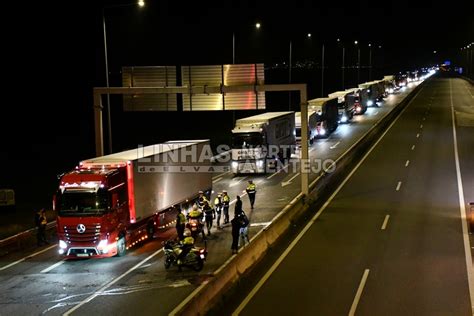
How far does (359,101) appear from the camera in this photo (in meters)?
69.0

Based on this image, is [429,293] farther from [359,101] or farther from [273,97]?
[273,97]

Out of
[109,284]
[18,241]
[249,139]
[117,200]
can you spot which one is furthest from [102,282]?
[249,139]

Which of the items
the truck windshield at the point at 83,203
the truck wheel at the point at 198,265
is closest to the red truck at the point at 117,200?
the truck windshield at the point at 83,203

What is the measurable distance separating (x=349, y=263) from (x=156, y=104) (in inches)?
578

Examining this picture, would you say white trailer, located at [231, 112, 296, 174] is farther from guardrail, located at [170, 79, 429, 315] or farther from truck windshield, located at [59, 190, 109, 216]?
truck windshield, located at [59, 190, 109, 216]

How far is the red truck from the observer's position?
752 inches

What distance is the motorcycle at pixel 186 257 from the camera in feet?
57.4

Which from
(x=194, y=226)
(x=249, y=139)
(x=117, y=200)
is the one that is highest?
(x=249, y=139)

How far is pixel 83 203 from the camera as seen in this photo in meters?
19.3

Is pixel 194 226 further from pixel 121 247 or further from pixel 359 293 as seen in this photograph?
pixel 359 293

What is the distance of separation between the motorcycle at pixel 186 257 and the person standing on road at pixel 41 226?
590 centimetres

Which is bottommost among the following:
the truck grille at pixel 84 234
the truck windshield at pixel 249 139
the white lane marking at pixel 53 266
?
the white lane marking at pixel 53 266

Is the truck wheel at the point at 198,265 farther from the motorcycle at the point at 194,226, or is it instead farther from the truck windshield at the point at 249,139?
the truck windshield at the point at 249,139

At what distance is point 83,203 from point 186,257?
405 centimetres
